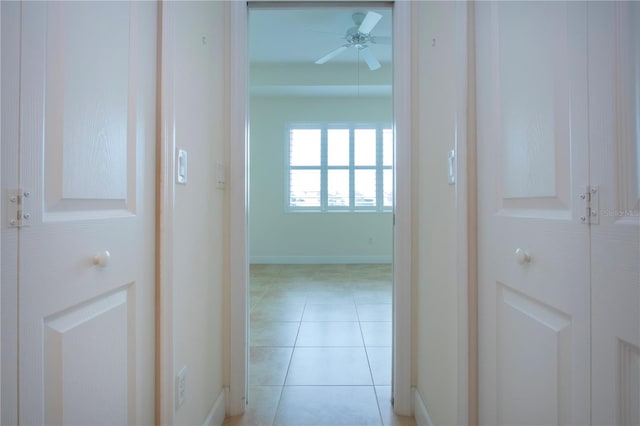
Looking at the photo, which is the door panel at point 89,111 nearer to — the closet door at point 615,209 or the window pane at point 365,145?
the closet door at point 615,209

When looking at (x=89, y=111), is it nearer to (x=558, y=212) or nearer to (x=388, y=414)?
(x=558, y=212)

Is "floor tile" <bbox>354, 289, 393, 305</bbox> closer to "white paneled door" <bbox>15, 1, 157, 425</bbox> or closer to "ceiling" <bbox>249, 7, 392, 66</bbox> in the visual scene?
"white paneled door" <bbox>15, 1, 157, 425</bbox>

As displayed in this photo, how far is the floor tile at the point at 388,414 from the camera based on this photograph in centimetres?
148

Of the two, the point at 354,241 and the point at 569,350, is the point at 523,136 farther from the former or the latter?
the point at 354,241

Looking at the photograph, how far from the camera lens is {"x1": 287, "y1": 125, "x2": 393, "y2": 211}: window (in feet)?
19.4

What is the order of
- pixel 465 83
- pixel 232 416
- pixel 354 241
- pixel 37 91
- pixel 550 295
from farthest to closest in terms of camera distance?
1. pixel 354 241
2. pixel 232 416
3. pixel 465 83
4. pixel 550 295
5. pixel 37 91

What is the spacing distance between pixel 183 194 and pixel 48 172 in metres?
0.50

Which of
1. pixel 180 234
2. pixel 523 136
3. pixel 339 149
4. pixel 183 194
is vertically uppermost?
pixel 339 149

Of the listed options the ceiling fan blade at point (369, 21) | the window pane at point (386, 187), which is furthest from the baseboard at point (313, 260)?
the ceiling fan blade at point (369, 21)

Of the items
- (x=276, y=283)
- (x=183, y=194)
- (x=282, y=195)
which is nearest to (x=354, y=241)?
(x=282, y=195)

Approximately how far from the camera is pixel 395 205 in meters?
1.54

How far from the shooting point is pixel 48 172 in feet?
2.09

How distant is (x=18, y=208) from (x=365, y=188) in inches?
219

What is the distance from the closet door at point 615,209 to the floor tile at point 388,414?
1.02 m
